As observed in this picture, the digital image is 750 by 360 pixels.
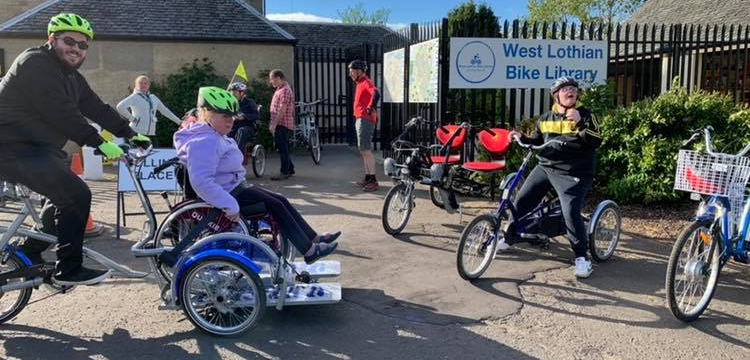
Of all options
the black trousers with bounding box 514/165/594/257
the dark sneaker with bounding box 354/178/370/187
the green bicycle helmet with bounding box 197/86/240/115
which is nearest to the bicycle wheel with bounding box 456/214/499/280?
the black trousers with bounding box 514/165/594/257

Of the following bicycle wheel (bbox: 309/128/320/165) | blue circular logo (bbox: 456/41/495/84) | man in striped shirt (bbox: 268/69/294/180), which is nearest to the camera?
blue circular logo (bbox: 456/41/495/84)

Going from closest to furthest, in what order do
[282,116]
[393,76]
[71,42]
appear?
[71,42] → [282,116] → [393,76]

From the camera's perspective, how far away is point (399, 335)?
419 cm

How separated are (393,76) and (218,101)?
24.9 ft

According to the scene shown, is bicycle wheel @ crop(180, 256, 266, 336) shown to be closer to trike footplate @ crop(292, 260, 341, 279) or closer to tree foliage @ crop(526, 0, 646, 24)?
trike footplate @ crop(292, 260, 341, 279)

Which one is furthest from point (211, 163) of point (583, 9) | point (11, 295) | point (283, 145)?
point (583, 9)

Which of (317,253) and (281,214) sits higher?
(281,214)

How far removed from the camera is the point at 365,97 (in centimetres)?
931

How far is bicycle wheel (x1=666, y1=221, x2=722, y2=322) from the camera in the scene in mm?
4340

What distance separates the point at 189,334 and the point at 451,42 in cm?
593

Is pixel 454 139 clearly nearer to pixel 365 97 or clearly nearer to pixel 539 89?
pixel 365 97

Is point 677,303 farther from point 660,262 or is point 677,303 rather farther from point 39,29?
point 39,29

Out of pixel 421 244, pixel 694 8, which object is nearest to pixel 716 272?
pixel 421 244

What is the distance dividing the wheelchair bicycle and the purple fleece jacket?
200 mm
